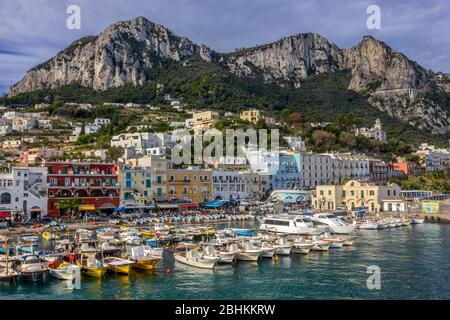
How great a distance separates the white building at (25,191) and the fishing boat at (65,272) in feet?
94.2

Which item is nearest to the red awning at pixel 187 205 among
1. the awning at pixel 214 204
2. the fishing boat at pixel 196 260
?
the awning at pixel 214 204

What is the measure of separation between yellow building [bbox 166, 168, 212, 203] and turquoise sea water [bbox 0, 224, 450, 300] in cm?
3142

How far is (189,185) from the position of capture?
68938mm

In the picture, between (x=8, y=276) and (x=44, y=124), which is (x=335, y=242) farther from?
(x=44, y=124)

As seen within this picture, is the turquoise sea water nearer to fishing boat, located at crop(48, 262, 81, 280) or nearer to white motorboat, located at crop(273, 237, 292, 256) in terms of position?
fishing boat, located at crop(48, 262, 81, 280)

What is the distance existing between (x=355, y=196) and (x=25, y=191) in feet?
156

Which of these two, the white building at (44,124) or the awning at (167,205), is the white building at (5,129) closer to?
the white building at (44,124)

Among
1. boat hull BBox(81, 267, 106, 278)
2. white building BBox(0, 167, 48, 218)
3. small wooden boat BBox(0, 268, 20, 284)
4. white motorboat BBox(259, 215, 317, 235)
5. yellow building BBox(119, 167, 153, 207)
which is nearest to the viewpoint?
small wooden boat BBox(0, 268, 20, 284)

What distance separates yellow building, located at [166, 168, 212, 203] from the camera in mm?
67312

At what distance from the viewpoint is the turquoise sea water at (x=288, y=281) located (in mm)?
22812

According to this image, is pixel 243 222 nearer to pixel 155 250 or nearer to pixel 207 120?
pixel 155 250

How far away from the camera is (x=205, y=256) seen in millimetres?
30625

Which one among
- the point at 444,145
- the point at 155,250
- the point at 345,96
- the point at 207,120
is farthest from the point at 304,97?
the point at 155,250

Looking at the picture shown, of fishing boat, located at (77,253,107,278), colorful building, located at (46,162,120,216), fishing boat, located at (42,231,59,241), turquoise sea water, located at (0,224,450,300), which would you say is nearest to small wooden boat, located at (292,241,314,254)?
turquoise sea water, located at (0,224,450,300)
